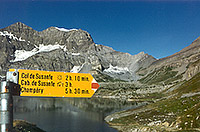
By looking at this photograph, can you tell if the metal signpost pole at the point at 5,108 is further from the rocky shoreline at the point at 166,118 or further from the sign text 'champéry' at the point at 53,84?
the rocky shoreline at the point at 166,118

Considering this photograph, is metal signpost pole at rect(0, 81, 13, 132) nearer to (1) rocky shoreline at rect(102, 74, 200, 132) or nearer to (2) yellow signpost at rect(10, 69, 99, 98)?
(2) yellow signpost at rect(10, 69, 99, 98)

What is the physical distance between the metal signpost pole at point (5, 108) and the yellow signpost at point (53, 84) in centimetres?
85

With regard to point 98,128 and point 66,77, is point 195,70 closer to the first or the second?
point 98,128

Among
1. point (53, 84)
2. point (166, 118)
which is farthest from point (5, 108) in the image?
point (166, 118)

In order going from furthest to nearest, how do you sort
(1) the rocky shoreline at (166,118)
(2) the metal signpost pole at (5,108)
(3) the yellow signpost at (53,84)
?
(1) the rocky shoreline at (166,118) < (3) the yellow signpost at (53,84) < (2) the metal signpost pole at (5,108)

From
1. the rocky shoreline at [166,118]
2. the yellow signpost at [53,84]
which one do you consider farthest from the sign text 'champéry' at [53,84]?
the rocky shoreline at [166,118]

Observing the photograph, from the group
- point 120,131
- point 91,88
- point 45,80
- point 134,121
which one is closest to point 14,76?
point 45,80

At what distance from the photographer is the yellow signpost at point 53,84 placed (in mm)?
8453

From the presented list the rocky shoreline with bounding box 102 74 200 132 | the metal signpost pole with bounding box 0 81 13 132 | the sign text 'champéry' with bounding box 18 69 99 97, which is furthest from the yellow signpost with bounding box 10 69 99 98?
the rocky shoreline with bounding box 102 74 200 132

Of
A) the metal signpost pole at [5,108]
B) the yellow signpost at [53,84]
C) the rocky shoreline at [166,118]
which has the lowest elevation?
the rocky shoreline at [166,118]

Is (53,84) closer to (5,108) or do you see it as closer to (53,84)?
(53,84)

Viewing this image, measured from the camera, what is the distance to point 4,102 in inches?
299

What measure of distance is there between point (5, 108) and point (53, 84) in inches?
91.3

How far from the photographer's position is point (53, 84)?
877 cm
